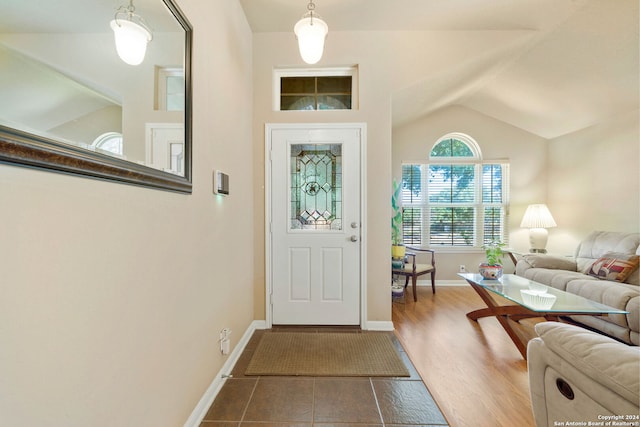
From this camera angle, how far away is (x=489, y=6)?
2354mm

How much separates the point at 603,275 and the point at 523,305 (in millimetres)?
1581

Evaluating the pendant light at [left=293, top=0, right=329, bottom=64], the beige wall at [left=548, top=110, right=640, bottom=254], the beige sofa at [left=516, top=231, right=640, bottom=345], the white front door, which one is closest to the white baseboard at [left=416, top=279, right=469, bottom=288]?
the beige sofa at [left=516, top=231, right=640, bottom=345]

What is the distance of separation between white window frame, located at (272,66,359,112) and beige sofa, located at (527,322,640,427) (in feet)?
7.90

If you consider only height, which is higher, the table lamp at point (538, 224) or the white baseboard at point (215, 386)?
the table lamp at point (538, 224)

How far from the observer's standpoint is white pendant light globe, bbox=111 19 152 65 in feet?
3.00

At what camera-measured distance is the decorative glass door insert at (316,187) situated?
2.73 meters

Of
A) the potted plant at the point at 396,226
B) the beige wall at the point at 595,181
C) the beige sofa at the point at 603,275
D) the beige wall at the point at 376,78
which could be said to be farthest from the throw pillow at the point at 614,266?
the beige wall at the point at 376,78

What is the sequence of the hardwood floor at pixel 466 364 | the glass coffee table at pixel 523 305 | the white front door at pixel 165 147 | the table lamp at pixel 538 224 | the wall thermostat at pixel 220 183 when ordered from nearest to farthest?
1. the white front door at pixel 165 147
2. the hardwood floor at pixel 466 364
3. the wall thermostat at pixel 220 183
4. the glass coffee table at pixel 523 305
5. the table lamp at pixel 538 224

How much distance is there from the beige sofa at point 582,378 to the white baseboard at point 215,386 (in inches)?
64.9

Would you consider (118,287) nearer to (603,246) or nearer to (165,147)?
(165,147)

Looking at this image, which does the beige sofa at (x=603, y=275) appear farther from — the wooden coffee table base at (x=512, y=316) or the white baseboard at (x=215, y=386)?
the white baseboard at (x=215, y=386)

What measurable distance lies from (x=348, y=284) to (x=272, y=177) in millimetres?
1344

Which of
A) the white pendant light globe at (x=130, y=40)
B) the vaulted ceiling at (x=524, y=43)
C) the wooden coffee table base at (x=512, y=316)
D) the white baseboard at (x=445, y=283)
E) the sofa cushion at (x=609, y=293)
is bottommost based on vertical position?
the white baseboard at (x=445, y=283)

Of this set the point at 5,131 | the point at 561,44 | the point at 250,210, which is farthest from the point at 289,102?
the point at 561,44
